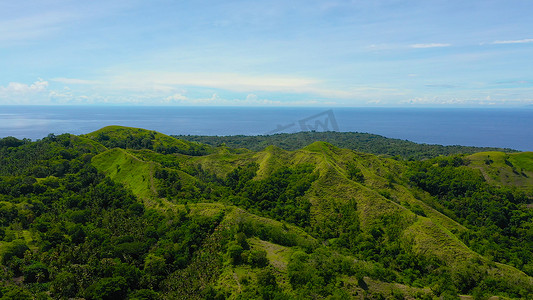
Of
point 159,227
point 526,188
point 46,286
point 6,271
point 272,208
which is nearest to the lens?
Result: point 46,286

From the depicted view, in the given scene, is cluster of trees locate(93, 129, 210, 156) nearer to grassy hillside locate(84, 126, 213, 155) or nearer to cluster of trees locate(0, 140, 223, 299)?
grassy hillside locate(84, 126, 213, 155)

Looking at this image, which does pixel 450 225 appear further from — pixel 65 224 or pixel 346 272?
pixel 65 224

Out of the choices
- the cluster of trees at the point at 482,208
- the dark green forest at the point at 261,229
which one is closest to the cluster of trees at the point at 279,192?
the dark green forest at the point at 261,229

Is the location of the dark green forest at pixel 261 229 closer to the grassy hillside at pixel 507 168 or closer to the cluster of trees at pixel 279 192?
the cluster of trees at pixel 279 192

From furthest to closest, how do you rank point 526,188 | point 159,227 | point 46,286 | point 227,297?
point 526,188
point 159,227
point 46,286
point 227,297

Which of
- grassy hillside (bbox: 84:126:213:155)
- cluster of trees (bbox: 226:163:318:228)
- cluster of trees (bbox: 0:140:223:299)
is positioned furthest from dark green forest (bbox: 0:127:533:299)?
grassy hillside (bbox: 84:126:213:155)

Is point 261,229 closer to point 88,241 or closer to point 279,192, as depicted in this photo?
point 279,192

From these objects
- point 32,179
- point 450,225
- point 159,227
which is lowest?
point 450,225

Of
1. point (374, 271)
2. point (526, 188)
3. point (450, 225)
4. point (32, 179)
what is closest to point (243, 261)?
point (374, 271)
